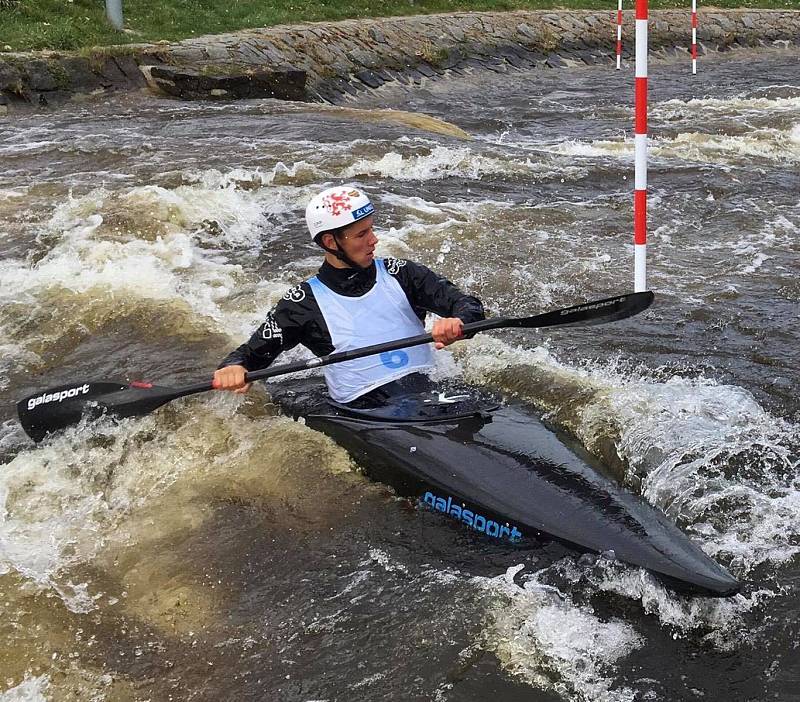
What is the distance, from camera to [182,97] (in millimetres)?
13203

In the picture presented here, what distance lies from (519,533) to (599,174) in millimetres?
6478

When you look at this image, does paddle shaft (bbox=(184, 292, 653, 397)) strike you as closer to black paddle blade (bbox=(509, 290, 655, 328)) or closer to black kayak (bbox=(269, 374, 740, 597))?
black paddle blade (bbox=(509, 290, 655, 328))

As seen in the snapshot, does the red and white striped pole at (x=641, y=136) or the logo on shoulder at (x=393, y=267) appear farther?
the red and white striped pole at (x=641, y=136)

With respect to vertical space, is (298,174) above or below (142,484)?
above

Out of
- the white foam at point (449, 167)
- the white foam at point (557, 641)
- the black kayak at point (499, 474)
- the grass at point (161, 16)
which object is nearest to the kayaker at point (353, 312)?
the black kayak at point (499, 474)

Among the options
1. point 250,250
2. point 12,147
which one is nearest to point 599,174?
point 250,250

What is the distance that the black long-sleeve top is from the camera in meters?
4.25

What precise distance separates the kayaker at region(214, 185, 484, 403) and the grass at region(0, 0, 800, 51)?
36.9 ft

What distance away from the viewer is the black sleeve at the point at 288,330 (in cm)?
429

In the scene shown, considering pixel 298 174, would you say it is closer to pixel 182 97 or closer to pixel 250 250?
pixel 250 250

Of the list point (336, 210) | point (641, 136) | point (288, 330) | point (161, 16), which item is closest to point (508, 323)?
point (336, 210)

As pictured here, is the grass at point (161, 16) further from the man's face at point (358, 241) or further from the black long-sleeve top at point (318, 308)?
the man's face at point (358, 241)

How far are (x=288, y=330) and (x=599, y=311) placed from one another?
1.50 metres

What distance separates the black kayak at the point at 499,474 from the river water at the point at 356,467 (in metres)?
0.11
